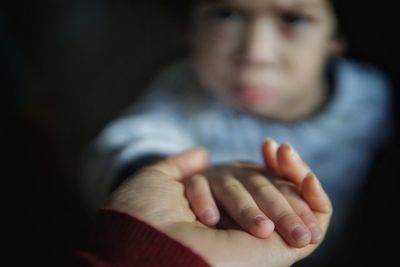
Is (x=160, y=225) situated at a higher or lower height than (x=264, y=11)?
lower

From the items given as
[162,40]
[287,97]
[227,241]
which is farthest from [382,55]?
[227,241]

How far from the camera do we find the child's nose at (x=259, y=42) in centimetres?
59

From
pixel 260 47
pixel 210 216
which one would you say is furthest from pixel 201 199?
pixel 260 47

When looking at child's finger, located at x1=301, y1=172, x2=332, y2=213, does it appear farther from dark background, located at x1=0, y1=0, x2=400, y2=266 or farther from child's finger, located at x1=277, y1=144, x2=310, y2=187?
dark background, located at x1=0, y1=0, x2=400, y2=266

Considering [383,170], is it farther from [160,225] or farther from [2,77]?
[2,77]

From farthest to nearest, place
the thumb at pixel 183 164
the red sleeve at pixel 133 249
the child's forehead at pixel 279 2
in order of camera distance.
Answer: the child's forehead at pixel 279 2 < the thumb at pixel 183 164 < the red sleeve at pixel 133 249

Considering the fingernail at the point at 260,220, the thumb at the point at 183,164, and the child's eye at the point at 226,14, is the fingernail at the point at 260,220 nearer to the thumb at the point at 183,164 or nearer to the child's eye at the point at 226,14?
the thumb at the point at 183,164

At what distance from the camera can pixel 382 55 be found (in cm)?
75

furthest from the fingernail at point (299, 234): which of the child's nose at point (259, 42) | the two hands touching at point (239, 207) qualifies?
the child's nose at point (259, 42)

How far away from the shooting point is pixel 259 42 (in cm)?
59

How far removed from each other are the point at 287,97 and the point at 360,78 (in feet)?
0.50

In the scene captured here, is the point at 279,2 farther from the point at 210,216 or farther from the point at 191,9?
the point at 210,216

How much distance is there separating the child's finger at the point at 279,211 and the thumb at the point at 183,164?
0.06 metres

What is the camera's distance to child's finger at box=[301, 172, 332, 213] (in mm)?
385
